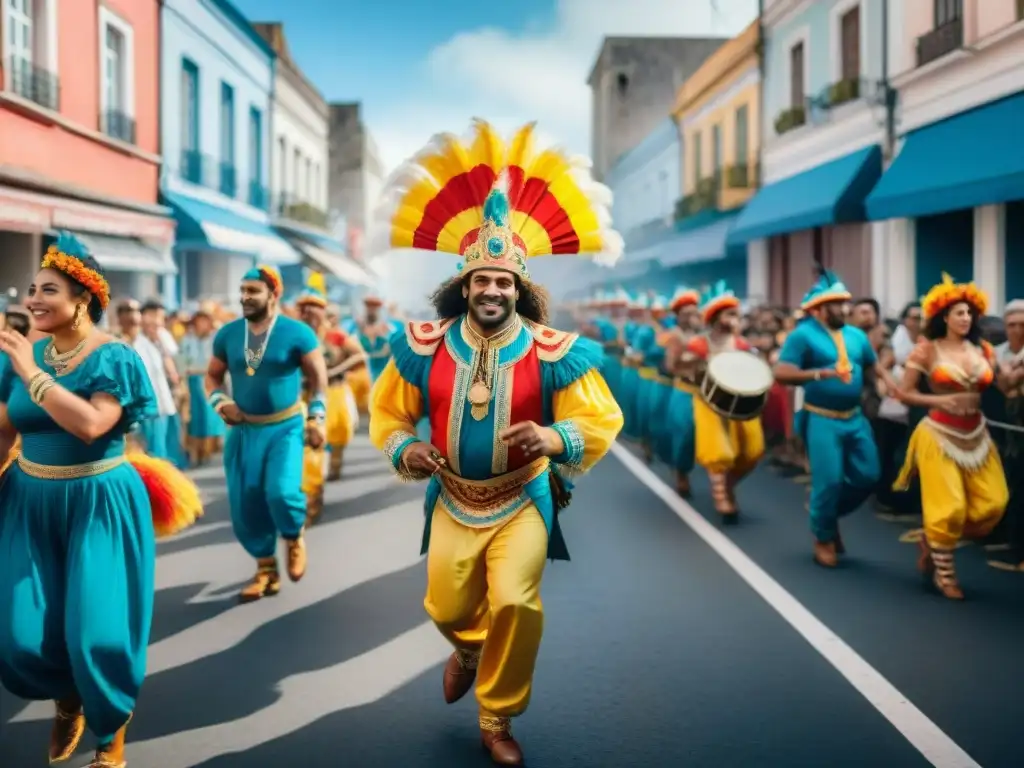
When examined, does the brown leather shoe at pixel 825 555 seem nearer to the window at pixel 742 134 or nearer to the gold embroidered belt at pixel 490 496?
the gold embroidered belt at pixel 490 496

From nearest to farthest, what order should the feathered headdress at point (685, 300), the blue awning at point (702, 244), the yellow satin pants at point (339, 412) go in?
the yellow satin pants at point (339, 412)
the feathered headdress at point (685, 300)
the blue awning at point (702, 244)

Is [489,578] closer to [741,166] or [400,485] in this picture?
[400,485]

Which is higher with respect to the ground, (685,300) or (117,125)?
(117,125)

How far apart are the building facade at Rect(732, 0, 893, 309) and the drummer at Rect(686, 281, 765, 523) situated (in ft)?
32.6

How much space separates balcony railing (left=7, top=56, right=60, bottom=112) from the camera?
15945 millimetres

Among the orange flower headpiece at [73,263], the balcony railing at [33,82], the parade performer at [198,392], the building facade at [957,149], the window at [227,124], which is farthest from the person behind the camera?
the window at [227,124]

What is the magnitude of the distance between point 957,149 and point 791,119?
8.47 m

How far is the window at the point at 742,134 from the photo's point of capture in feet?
99.2

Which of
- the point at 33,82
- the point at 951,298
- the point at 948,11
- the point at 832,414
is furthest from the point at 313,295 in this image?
the point at 948,11

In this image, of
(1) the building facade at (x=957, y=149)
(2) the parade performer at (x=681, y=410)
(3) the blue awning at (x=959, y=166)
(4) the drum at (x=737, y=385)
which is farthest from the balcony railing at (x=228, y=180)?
(4) the drum at (x=737, y=385)

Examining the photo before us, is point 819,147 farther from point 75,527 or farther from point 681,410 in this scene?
point 75,527

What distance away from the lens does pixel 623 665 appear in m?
5.96

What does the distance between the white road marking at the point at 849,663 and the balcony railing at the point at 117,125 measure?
13583 millimetres

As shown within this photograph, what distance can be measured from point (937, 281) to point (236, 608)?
14786 mm
